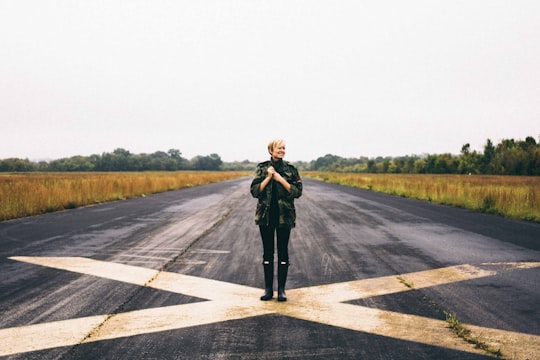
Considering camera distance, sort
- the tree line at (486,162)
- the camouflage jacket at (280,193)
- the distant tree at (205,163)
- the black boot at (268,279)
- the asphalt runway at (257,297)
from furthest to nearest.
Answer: the distant tree at (205,163)
the tree line at (486,162)
the black boot at (268,279)
the camouflage jacket at (280,193)
the asphalt runway at (257,297)

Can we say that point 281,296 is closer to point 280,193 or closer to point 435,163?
point 280,193

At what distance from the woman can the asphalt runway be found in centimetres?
43

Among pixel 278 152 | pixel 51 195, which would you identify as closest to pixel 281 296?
pixel 278 152

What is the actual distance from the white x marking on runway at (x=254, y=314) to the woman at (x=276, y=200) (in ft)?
1.37

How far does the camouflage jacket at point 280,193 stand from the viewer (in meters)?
4.95

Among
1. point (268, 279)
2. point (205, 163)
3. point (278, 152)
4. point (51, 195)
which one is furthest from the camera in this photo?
point (205, 163)

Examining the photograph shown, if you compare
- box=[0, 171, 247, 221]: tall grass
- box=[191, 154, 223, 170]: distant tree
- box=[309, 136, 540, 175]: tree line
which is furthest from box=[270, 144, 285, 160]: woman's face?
box=[191, 154, 223, 170]: distant tree

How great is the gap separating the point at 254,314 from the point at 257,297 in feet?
2.08

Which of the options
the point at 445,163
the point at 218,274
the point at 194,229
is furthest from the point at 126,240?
the point at 445,163

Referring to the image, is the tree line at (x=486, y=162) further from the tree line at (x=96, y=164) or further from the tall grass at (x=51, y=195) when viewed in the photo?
the tree line at (x=96, y=164)

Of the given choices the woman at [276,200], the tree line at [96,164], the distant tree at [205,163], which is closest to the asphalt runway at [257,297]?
the woman at [276,200]

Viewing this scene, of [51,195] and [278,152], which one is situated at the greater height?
[278,152]

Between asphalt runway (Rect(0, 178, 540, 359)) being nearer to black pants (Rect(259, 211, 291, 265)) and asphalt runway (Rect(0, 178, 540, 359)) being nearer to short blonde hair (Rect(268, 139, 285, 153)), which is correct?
black pants (Rect(259, 211, 291, 265))

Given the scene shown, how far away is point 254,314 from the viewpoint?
452 centimetres
